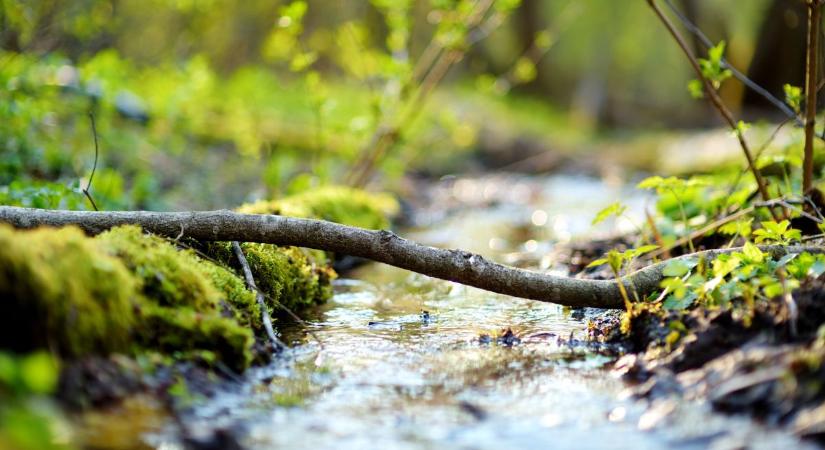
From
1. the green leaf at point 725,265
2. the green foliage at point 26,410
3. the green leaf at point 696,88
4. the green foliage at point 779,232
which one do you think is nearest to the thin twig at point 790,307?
the green leaf at point 725,265

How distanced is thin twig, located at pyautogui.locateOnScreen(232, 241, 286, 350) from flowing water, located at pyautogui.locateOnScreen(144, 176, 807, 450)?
0.09 m

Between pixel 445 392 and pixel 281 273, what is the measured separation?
1.69 metres

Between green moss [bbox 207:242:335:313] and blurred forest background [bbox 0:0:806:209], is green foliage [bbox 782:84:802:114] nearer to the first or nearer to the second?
green moss [bbox 207:242:335:313]

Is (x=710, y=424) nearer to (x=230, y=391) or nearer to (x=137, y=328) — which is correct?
(x=230, y=391)

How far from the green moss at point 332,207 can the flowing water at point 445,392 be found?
84cm

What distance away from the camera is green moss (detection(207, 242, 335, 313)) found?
4184mm

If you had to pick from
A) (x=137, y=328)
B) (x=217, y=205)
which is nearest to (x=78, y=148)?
(x=217, y=205)

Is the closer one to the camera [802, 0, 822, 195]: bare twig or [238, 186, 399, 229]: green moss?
[802, 0, 822, 195]: bare twig

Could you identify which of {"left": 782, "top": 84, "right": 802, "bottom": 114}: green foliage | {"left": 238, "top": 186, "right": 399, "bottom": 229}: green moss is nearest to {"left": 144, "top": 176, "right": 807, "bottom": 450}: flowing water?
{"left": 238, "top": 186, "right": 399, "bottom": 229}: green moss

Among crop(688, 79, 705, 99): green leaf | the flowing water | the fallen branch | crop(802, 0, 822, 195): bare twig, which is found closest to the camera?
the flowing water

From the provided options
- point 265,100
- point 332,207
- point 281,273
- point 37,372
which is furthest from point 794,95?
point 265,100

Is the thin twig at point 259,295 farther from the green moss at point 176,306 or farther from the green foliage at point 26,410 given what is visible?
the green foliage at point 26,410

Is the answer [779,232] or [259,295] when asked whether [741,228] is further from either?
[259,295]

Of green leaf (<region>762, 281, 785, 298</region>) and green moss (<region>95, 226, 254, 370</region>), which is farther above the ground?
green moss (<region>95, 226, 254, 370</region>)
